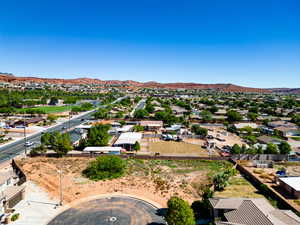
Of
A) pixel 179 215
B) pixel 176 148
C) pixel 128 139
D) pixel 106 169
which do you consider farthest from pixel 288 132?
pixel 179 215

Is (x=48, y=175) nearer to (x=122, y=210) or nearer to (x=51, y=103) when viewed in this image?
(x=122, y=210)

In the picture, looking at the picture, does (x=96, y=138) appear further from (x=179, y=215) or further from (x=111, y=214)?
(x=179, y=215)

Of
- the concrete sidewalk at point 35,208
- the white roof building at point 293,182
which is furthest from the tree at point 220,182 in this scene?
the concrete sidewalk at point 35,208

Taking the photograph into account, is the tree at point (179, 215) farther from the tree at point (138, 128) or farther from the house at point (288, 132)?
the house at point (288, 132)

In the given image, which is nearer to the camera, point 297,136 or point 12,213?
point 12,213

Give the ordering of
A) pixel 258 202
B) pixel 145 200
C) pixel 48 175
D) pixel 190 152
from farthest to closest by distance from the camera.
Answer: pixel 190 152
pixel 48 175
pixel 145 200
pixel 258 202

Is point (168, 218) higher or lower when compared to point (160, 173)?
higher

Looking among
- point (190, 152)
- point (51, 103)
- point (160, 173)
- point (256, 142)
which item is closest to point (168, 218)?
point (160, 173)

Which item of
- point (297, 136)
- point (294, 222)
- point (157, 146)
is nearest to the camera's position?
point (294, 222)

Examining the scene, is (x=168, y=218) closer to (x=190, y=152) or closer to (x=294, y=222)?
(x=294, y=222)
